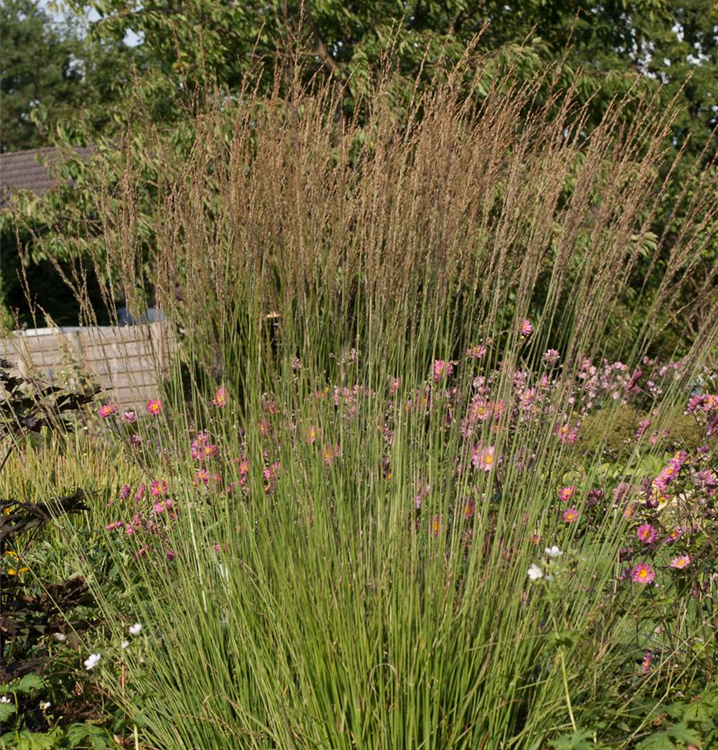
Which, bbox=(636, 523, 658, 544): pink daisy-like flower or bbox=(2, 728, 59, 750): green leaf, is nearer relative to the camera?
bbox=(2, 728, 59, 750): green leaf

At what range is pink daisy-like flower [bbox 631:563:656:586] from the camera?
2.41m

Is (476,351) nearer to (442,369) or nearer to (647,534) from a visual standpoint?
(442,369)

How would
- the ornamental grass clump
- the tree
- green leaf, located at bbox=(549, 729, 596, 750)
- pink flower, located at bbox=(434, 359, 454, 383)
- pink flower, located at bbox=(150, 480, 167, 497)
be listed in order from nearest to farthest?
green leaf, located at bbox=(549, 729, 596, 750), the ornamental grass clump, pink flower, located at bbox=(434, 359, 454, 383), pink flower, located at bbox=(150, 480, 167, 497), the tree

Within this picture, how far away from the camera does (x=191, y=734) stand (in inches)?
95.5

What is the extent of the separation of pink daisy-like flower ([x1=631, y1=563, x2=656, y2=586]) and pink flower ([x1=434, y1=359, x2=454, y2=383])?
2.38 ft

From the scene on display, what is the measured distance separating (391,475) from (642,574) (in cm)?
71

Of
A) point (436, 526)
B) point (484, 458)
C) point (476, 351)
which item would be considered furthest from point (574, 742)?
point (476, 351)

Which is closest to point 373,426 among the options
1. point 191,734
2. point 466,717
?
point 466,717

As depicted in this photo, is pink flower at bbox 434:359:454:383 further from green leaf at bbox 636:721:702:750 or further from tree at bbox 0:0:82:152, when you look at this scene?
tree at bbox 0:0:82:152

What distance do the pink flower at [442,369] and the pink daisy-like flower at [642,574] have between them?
0.72m

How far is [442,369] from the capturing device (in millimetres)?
2619

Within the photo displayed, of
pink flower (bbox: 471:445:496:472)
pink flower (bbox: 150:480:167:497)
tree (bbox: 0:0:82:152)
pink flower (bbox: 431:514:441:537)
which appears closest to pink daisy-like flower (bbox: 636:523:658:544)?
pink flower (bbox: 471:445:496:472)

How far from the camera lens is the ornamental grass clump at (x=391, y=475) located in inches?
85.0

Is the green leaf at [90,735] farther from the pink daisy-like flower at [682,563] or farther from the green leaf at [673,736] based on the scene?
the pink daisy-like flower at [682,563]
